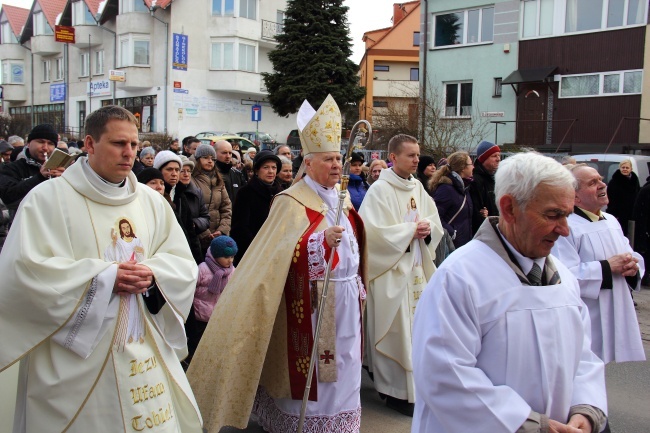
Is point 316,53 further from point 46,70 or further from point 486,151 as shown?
point 486,151

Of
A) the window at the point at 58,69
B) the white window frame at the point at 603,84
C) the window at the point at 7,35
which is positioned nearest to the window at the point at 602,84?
the white window frame at the point at 603,84

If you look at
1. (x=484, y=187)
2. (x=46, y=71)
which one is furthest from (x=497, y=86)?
(x=46, y=71)

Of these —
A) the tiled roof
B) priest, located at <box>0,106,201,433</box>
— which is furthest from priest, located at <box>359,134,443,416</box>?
the tiled roof

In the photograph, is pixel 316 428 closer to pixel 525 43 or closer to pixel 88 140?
pixel 88 140

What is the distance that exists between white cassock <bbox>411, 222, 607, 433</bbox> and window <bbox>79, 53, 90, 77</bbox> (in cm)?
4272

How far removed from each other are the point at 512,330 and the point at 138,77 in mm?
36446

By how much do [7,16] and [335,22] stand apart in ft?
99.1

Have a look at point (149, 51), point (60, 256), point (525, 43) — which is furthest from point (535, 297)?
point (149, 51)

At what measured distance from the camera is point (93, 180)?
328 centimetres

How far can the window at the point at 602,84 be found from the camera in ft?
70.3

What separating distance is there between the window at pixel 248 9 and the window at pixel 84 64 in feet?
35.6

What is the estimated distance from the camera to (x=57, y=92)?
43.8 meters

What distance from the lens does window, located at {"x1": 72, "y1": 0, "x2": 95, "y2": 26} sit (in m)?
40.6

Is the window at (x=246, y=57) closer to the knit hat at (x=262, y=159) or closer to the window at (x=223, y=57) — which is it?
the window at (x=223, y=57)
